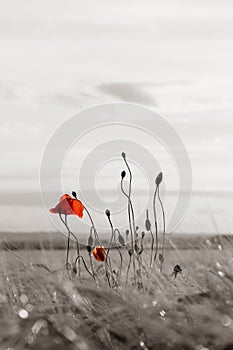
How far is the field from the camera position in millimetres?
2436

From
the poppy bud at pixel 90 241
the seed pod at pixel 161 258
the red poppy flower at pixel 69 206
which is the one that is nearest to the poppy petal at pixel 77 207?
the red poppy flower at pixel 69 206

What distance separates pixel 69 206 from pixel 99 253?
263 mm

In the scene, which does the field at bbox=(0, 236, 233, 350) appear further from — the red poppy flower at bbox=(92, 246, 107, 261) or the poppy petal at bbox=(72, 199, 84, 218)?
the poppy petal at bbox=(72, 199, 84, 218)

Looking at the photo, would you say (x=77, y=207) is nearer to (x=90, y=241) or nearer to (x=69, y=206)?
(x=69, y=206)

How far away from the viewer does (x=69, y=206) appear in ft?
9.41

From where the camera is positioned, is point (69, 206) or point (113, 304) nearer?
point (113, 304)

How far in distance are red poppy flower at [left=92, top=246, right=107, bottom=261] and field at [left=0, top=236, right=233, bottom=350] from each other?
3cm

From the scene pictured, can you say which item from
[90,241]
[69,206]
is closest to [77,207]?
[69,206]

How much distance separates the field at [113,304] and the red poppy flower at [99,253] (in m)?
0.03

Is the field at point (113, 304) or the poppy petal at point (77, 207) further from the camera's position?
the poppy petal at point (77, 207)

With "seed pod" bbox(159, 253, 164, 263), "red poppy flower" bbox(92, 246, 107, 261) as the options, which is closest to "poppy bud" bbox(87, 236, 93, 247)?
"red poppy flower" bbox(92, 246, 107, 261)

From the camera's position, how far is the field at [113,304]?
7.99 feet

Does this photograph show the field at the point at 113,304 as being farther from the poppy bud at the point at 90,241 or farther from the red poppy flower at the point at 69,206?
the red poppy flower at the point at 69,206

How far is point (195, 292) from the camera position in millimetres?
2676
